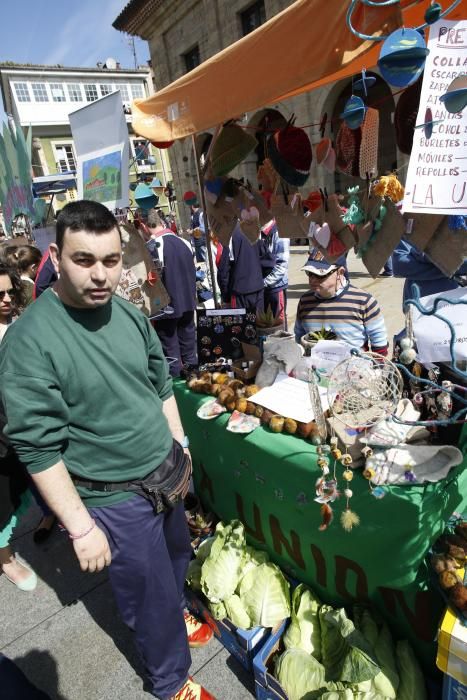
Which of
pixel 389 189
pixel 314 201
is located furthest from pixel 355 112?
pixel 314 201

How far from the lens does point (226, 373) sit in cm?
272

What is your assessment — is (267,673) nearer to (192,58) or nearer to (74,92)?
(192,58)

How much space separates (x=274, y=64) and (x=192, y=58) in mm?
18242

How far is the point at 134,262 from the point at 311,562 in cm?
244

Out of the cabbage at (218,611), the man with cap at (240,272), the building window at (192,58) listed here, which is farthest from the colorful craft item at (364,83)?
the building window at (192,58)

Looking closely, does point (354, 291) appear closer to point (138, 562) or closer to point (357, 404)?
point (357, 404)

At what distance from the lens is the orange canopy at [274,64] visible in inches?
62.1

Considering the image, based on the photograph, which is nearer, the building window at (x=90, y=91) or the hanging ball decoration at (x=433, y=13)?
the hanging ball decoration at (x=433, y=13)

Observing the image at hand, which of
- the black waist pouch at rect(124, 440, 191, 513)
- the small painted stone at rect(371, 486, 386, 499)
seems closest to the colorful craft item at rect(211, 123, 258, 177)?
the black waist pouch at rect(124, 440, 191, 513)

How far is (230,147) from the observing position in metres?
2.56

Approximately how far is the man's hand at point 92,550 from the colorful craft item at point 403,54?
1983mm

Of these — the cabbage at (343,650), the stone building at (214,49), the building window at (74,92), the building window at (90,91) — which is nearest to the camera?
A: the cabbage at (343,650)

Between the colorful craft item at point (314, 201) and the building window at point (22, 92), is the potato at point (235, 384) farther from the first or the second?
the building window at point (22, 92)

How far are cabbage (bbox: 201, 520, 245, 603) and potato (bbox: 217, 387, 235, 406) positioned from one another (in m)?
0.73
